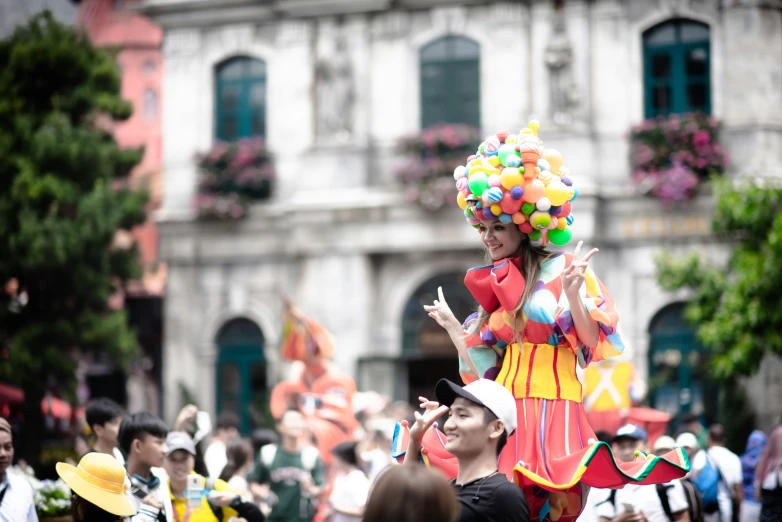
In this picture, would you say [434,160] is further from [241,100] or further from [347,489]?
[347,489]

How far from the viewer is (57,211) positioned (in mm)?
21688

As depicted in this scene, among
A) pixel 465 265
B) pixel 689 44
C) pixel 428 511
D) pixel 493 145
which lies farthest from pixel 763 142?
pixel 428 511

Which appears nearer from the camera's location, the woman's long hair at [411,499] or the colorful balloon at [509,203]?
the woman's long hair at [411,499]

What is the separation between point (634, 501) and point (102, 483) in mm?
3771

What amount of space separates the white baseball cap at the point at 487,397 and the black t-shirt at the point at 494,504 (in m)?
0.32

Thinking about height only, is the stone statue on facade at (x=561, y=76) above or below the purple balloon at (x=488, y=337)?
above

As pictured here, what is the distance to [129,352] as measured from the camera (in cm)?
2189

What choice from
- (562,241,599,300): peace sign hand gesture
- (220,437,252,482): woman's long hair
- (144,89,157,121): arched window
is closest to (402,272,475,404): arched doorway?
(220,437,252,482): woman's long hair

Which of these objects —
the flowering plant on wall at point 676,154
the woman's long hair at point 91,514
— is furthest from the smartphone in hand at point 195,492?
the flowering plant on wall at point 676,154

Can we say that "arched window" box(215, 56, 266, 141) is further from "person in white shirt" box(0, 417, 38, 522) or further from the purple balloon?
the purple balloon

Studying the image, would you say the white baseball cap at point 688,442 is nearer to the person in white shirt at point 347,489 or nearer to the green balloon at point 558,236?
the person in white shirt at point 347,489

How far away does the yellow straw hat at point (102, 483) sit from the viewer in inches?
239

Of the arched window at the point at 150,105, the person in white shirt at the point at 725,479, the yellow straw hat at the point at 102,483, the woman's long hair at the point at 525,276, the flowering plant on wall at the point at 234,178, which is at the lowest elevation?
the person in white shirt at the point at 725,479

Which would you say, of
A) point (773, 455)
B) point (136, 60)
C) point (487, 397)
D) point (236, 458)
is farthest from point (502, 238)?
point (136, 60)
